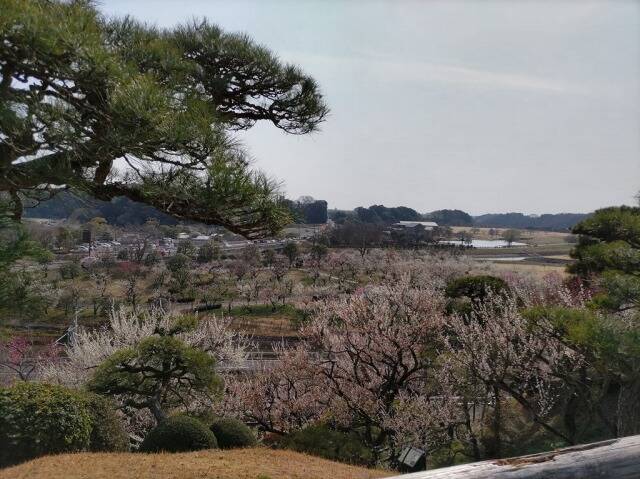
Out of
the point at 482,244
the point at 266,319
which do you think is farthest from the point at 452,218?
the point at 266,319

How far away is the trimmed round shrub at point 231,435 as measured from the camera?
8227mm

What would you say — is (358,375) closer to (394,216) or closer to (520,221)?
(394,216)

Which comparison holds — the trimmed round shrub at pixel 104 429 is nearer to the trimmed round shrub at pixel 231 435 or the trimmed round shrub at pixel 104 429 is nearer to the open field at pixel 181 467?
the open field at pixel 181 467

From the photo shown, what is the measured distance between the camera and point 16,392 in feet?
23.2

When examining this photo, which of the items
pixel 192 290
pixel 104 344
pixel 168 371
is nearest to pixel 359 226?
pixel 192 290

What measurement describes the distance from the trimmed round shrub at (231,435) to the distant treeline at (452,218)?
194 feet

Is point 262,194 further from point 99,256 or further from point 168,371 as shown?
point 99,256

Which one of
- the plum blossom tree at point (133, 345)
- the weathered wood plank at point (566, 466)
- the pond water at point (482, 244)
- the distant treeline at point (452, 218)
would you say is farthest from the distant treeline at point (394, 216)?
the weathered wood plank at point (566, 466)

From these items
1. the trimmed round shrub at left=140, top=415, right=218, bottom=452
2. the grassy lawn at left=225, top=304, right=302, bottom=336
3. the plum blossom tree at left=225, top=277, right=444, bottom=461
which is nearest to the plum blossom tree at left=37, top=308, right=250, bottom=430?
the plum blossom tree at left=225, top=277, right=444, bottom=461

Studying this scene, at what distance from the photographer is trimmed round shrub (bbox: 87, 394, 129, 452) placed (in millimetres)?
7383

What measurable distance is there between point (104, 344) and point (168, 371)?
15.4 ft

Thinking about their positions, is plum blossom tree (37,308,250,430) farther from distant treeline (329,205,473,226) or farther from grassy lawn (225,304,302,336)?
distant treeline (329,205,473,226)

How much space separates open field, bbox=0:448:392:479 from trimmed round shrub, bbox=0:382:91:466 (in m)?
0.50

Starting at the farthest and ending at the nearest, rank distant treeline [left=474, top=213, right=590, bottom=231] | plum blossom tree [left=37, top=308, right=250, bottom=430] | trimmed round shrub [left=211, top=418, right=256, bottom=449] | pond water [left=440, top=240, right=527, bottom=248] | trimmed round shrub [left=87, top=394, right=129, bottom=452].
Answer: distant treeline [left=474, top=213, right=590, bottom=231] < pond water [left=440, top=240, right=527, bottom=248] < plum blossom tree [left=37, top=308, right=250, bottom=430] < trimmed round shrub [left=211, top=418, right=256, bottom=449] < trimmed round shrub [left=87, top=394, right=129, bottom=452]
